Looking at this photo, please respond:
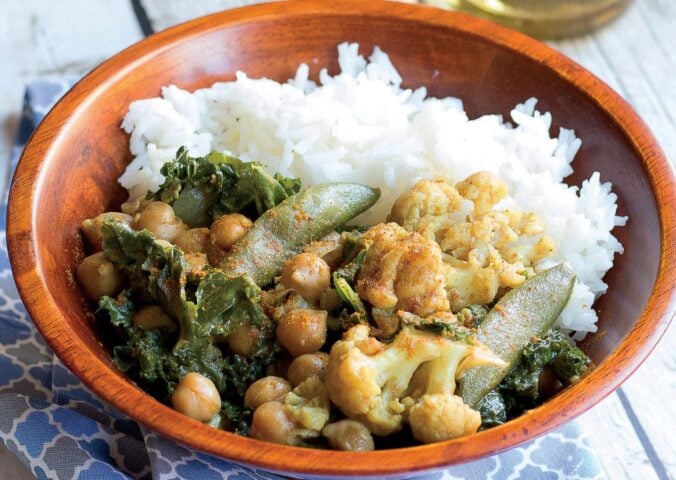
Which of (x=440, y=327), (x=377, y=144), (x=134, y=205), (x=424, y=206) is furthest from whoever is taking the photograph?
(x=377, y=144)

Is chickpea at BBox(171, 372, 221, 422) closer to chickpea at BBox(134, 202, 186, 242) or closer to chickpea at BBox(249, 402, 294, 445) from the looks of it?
chickpea at BBox(249, 402, 294, 445)

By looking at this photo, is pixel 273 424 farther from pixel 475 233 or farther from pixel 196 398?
pixel 475 233

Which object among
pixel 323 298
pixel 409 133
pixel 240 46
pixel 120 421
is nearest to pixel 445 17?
pixel 409 133

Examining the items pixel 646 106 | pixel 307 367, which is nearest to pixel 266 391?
pixel 307 367

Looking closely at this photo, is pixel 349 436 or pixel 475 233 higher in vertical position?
pixel 475 233

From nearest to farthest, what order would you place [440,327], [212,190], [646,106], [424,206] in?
1. [440,327]
2. [424,206]
3. [212,190]
4. [646,106]

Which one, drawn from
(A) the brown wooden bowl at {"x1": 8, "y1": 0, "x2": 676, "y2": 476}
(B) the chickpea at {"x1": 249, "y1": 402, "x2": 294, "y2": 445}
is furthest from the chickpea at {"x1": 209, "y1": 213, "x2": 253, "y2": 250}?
(B) the chickpea at {"x1": 249, "y1": 402, "x2": 294, "y2": 445}

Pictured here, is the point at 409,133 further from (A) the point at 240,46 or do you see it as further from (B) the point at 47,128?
(B) the point at 47,128

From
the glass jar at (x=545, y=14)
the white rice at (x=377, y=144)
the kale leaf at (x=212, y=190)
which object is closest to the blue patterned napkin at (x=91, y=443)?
the white rice at (x=377, y=144)
